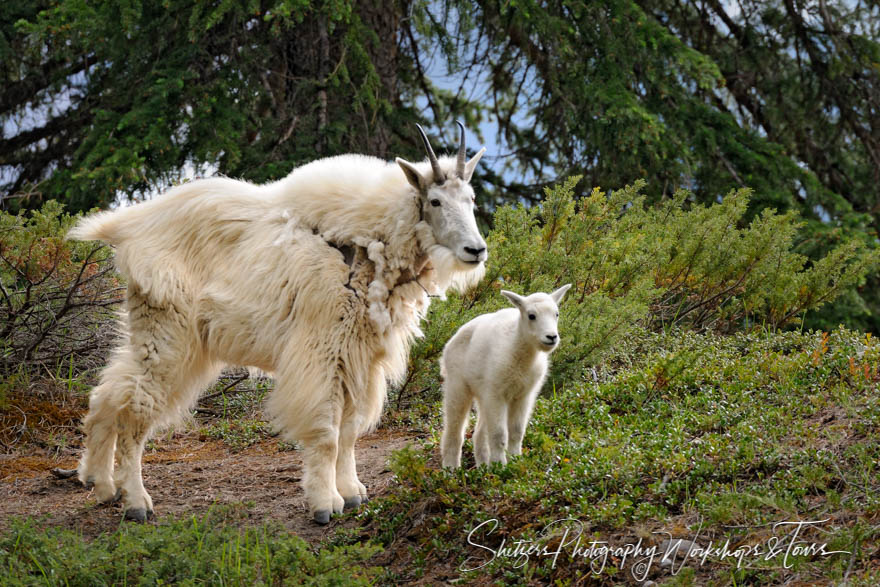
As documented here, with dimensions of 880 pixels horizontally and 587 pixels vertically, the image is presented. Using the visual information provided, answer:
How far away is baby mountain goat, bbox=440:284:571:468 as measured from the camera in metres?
4.93

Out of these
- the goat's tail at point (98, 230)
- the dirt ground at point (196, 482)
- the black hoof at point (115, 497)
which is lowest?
the dirt ground at point (196, 482)

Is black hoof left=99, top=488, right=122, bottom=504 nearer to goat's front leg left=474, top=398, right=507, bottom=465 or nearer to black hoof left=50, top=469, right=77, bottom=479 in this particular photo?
black hoof left=50, top=469, right=77, bottom=479

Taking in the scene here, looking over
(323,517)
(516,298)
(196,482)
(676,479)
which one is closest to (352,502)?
(323,517)

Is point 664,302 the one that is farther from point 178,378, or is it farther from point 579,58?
point 178,378

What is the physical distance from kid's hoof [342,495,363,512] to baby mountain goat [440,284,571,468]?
1.95 feet

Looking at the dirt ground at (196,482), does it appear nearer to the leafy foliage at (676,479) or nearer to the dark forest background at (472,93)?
the leafy foliage at (676,479)

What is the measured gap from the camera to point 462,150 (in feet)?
18.3

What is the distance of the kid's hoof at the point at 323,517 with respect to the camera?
16.8ft

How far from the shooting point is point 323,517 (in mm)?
5129

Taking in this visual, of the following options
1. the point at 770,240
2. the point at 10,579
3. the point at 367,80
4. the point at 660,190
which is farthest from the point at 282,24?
the point at 10,579

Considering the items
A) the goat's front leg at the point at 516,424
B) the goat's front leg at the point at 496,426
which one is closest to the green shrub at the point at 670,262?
the goat's front leg at the point at 516,424

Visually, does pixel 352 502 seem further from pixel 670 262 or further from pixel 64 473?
pixel 670 262

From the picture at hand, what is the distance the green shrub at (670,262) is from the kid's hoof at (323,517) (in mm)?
2755

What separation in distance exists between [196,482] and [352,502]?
151 centimetres
